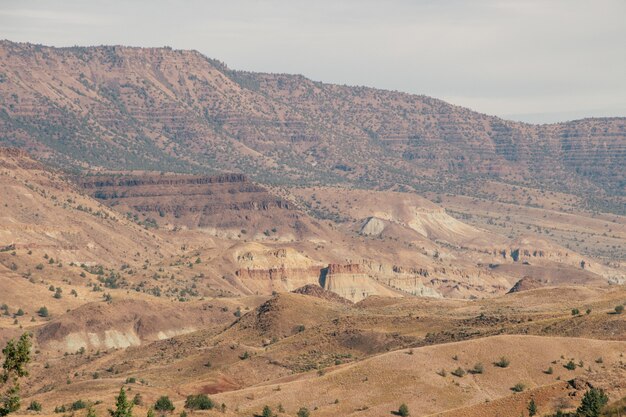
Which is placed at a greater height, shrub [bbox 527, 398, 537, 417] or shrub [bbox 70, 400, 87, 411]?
shrub [bbox 527, 398, 537, 417]

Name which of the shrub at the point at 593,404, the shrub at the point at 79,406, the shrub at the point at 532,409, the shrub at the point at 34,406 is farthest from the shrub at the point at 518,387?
the shrub at the point at 34,406

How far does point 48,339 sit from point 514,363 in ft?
272

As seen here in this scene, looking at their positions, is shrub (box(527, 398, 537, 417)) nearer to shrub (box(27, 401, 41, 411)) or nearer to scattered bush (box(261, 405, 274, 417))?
scattered bush (box(261, 405, 274, 417))

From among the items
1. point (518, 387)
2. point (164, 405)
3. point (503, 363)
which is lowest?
point (164, 405)

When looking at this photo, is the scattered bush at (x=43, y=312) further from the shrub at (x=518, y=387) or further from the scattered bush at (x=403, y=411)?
the scattered bush at (x=403, y=411)

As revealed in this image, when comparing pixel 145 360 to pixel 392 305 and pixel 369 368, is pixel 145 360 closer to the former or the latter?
pixel 392 305

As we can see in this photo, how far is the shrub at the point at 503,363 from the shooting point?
100 meters

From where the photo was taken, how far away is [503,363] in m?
100

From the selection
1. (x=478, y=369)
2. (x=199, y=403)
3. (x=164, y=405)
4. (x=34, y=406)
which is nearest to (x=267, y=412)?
(x=199, y=403)

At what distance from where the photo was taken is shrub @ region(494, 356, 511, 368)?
10044 cm

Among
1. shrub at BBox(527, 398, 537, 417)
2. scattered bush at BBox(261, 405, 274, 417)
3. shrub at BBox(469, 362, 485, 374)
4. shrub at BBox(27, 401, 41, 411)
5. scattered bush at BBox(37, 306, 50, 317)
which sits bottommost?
scattered bush at BBox(37, 306, 50, 317)

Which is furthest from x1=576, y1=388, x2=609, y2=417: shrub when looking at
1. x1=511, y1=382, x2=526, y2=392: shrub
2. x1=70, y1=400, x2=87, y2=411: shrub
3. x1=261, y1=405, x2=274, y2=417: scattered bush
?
x1=70, y1=400, x2=87, y2=411: shrub

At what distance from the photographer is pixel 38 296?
194m

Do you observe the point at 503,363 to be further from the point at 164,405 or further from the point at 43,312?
the point at 43,312
